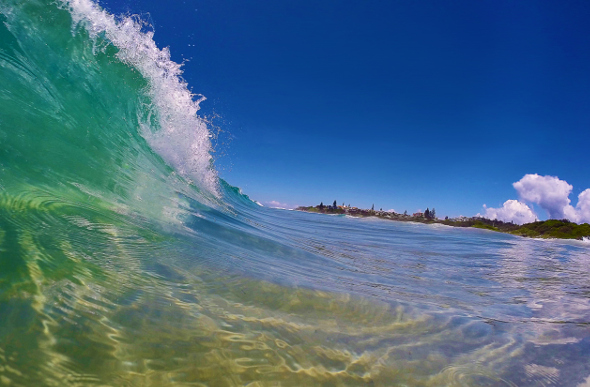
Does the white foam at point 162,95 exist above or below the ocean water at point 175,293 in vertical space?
above

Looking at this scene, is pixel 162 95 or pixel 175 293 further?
pixel 162 95

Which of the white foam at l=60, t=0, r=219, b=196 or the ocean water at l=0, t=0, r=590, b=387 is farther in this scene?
the white foam at l=60, t=0, r=219, b=196

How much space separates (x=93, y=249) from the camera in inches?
103

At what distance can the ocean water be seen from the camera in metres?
1.55

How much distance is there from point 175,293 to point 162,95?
800 centimetres

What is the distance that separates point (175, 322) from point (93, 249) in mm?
1344

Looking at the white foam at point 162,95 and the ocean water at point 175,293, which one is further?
the white foam at point 162,95

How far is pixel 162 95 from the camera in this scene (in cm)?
860

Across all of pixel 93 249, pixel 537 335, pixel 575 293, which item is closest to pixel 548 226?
pixel 575 293

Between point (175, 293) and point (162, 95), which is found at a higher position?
point (162, 95)

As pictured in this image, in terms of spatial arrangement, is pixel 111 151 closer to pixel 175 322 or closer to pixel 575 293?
pixel 175 322

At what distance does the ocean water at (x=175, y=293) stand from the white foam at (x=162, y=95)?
1.07 feet

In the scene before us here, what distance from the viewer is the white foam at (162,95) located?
6.67 meters

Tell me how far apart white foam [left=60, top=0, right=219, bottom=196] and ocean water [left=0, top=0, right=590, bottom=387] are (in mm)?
326
